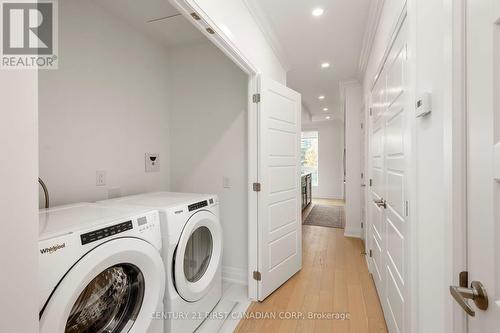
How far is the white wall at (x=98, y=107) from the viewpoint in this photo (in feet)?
5.37

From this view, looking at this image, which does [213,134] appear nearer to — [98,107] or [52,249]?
[98,107]

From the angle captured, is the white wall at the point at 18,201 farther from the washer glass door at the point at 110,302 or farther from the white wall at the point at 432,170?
the white wall at the point at 432,170

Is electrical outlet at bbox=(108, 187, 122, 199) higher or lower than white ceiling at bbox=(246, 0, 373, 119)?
lower

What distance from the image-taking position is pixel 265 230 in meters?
2.14

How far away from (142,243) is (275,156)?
1.38 meters

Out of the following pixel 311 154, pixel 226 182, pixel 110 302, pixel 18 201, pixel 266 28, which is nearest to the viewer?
pixel 18 201

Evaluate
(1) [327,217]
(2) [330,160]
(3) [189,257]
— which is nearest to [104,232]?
(3) [189,257]

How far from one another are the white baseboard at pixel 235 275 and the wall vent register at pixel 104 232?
1.55 meters

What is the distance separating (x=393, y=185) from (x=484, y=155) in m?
0.98

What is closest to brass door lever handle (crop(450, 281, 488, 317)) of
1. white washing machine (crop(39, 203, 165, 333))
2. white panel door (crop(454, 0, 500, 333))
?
white panel door (crop(454, 0, 500, 333))

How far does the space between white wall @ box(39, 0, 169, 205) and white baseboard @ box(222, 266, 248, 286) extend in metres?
1.15

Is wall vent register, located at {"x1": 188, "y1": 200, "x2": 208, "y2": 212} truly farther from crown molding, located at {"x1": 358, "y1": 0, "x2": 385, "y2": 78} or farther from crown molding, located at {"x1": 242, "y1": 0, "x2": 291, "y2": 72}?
crown molding, located at {"x1": 358, "y1": 0, "x2": 385, "y2": 78}

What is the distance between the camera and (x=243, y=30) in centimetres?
188

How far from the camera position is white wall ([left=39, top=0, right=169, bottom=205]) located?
164cm
